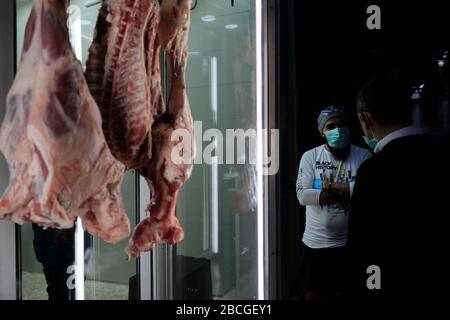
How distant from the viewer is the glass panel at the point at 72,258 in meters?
0.62

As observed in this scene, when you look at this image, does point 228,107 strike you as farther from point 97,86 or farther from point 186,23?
point 97,86

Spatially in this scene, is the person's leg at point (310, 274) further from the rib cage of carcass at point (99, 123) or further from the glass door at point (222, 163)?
the rib cage of carcass at point (99, 123)

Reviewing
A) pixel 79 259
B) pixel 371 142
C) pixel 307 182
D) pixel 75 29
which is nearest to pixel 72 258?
pixel 79 259

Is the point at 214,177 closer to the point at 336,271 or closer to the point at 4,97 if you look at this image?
the point at 336,271

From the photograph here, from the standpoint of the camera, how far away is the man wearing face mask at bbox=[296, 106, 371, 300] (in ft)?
2.81

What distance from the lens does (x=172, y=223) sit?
681mm

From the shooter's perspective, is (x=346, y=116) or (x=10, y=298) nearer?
(x=10, y=298)

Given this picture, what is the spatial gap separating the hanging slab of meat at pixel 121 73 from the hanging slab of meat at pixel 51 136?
114mm

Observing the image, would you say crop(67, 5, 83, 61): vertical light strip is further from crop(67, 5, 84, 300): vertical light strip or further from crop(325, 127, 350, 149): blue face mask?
crop(325, 127, 350, 149): blue face mask

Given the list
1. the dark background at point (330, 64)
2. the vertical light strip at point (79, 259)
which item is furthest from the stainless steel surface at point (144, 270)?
the dark background at point (330, 64)

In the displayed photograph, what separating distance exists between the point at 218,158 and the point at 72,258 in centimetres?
66

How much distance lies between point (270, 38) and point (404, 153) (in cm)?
64

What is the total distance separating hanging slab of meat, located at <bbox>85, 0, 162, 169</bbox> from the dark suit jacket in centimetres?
47

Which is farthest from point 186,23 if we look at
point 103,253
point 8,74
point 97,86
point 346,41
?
point 103,253
